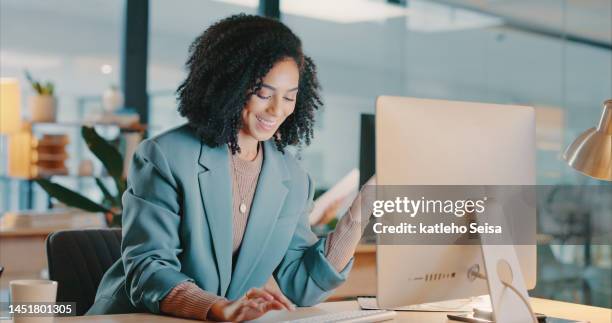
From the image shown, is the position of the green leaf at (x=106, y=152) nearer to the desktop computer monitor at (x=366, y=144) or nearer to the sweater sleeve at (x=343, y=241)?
the desktop computer monitor at (x=366, y=144)

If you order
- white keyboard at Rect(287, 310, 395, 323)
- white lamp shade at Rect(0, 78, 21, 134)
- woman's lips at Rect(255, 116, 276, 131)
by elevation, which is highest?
white lamp shade at Rect(0, 78, 21, 134)

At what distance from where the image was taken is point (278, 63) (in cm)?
193

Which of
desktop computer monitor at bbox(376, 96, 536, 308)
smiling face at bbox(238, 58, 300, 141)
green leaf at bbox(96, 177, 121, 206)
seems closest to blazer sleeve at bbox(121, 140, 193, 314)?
smiling face at bbox(238, 58, 300, 141)

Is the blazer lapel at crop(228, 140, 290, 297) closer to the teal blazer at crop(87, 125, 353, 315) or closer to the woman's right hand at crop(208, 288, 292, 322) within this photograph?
the teal blazer at crop(87, 125, 353, 315)

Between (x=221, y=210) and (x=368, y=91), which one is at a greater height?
(x=368, y=91)

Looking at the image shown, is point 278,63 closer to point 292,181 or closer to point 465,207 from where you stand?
point 292,181

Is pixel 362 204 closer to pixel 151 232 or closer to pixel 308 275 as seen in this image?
pixel 308 275

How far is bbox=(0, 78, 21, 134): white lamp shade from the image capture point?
4.96 meters

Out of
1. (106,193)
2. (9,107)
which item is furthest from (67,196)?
(9,107)

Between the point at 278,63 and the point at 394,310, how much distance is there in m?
0.67

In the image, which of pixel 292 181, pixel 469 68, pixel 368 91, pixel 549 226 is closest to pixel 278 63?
pixel 292 181

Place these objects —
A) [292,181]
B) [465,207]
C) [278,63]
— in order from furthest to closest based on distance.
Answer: [292,181]
[278,63]
[465,207]

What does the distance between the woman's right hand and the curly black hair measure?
0.43m

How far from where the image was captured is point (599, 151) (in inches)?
67.3
